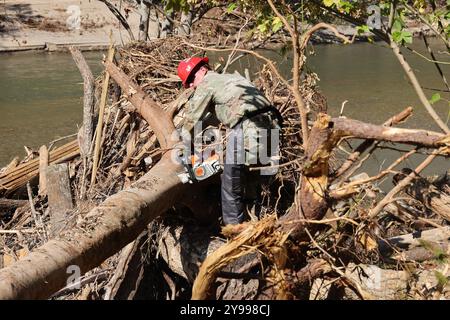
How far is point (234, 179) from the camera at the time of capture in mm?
5512

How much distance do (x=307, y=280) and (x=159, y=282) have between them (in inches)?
88.4

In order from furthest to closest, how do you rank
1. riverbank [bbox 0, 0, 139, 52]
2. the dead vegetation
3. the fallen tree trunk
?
riverbank [bbox 0, 0, 139, 52]
the dead vegetation
the fallen tree trunk

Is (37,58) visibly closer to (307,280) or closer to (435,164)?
(435,164)

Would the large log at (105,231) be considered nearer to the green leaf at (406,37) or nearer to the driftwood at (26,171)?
the green leaf at (406,37)

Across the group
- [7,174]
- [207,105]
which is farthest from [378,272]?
[7,174]

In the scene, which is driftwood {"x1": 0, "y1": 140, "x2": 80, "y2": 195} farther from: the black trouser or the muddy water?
the muddy water

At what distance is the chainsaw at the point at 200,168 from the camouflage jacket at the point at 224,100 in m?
0.32

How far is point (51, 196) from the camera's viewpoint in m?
6.99

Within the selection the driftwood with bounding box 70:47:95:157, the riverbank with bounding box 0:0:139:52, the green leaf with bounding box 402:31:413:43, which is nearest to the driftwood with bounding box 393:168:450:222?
the green leaf with bounding box 402:31:413:43

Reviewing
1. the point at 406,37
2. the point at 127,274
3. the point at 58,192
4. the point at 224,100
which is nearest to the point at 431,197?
the point at 406,37

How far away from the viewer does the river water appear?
46.4 ft

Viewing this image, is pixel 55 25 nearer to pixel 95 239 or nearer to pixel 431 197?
pixel 431 197

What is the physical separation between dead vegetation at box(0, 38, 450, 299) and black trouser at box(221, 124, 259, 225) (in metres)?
0.28

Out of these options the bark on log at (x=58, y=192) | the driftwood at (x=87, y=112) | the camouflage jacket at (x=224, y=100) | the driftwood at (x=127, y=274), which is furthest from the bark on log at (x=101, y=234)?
the driftwood at (x=87, y=112)
